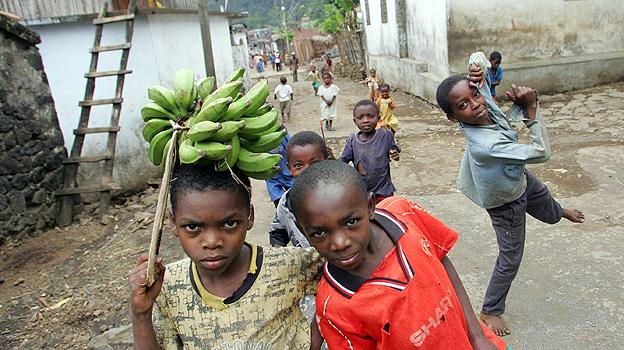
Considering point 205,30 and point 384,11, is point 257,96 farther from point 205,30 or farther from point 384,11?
point 384,11

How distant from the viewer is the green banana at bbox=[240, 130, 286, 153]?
1.62m

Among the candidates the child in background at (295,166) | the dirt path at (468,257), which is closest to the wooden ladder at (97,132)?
the dirt path at (468,257)

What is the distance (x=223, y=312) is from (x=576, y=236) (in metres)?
3.61

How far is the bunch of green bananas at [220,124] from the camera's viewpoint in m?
1.44

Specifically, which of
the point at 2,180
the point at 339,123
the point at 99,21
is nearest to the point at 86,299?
the point at 2,180

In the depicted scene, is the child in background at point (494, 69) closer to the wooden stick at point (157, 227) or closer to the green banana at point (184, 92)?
the green banana at point (184, 92)

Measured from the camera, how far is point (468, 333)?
1666 mm

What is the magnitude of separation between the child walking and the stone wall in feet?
16.1

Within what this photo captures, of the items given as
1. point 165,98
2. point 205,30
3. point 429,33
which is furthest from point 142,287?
point 429,33

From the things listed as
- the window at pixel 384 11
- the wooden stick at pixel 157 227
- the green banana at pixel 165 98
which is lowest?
the wooden stick at pixel 157 227

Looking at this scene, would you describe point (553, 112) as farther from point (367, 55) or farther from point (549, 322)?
point (367, 55)

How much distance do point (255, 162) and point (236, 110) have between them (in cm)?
18

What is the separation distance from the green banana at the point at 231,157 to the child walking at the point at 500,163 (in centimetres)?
149

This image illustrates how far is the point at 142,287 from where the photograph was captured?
140 centimetres
